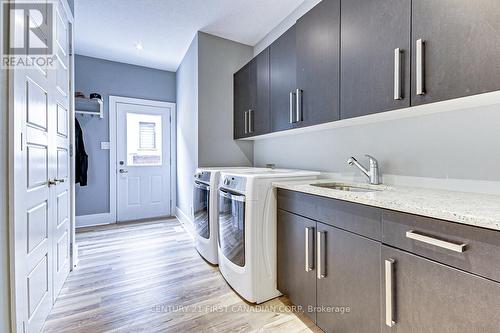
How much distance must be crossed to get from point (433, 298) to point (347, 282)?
0.40 metres

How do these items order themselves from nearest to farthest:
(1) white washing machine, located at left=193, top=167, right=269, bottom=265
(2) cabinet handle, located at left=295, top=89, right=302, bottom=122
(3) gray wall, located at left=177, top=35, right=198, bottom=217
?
(2) cabinet handle, located at left=295, top=89, right=302, bottom=122, (1) white washing machine, located at left=193, top=167, right=269, bottom=265, (3) gray wall, located at left=177, top=35, right=198, bottom=217

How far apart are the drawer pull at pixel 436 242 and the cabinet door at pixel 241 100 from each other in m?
2.13

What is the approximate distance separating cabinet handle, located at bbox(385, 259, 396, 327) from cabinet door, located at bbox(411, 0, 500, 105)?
778mm

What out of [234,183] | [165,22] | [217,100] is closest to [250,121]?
[217,100]

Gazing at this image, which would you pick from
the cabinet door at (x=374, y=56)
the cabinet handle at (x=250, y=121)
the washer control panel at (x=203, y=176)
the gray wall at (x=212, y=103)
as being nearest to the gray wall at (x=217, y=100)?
the gray wall at (x=212, y=103)

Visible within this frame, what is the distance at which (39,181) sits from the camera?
4.77 feet

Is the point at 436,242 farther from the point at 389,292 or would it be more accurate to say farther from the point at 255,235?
the point at 255,235

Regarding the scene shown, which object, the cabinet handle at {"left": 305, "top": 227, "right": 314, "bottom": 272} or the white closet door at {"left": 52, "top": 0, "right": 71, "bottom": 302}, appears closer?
the cabinet handle at {"left": 305, "top": 227, "right": 314, "bottom": 272}

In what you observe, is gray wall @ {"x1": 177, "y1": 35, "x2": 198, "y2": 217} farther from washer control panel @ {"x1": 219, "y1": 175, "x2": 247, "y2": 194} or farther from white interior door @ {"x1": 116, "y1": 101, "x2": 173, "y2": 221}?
washer control panel @ {"x1": 219, "y1": 175, "x2": 247, "y2": 194}

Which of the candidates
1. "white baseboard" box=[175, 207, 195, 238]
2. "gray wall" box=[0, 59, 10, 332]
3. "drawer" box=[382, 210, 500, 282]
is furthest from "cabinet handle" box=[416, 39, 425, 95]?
"white baseboard" box=[175, 207, 195, 238]

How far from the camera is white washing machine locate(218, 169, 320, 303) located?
170cm

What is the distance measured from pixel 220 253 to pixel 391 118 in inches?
69.4

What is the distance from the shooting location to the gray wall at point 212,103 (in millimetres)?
2924

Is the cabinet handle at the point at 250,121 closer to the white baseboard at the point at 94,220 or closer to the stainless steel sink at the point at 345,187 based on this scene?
the stainless steel sink at the point at 345,187
